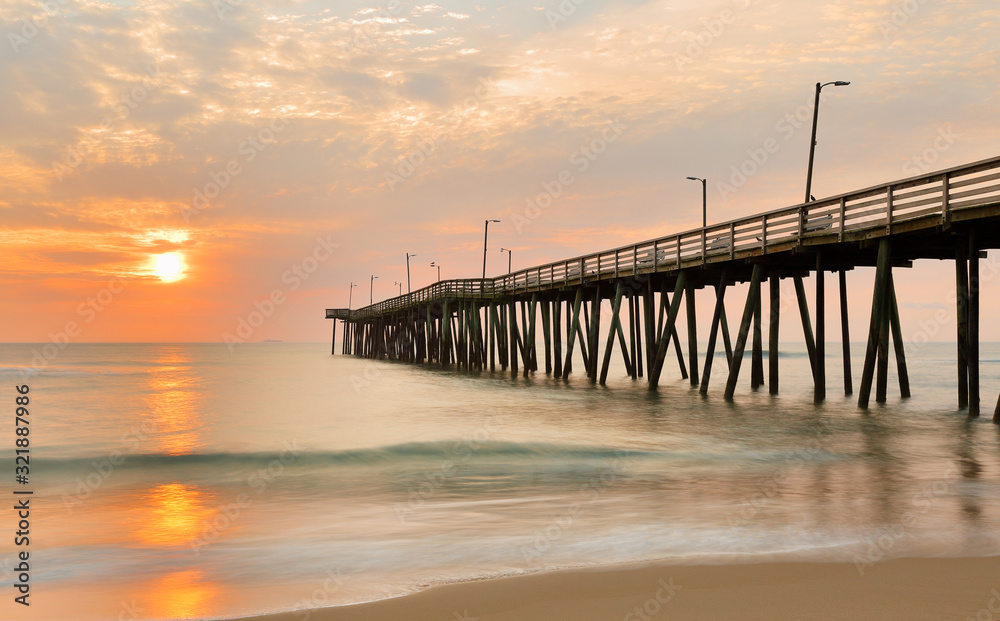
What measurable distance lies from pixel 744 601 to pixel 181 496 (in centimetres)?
824

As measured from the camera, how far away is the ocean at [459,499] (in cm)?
588

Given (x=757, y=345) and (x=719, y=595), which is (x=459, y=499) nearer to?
(x=719, y=595)

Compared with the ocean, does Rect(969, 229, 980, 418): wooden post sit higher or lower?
higher

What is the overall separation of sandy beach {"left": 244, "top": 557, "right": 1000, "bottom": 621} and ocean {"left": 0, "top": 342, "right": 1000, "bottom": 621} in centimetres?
32

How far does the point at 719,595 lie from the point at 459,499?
4789 mm

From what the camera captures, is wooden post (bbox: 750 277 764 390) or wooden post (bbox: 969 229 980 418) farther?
wooden post (bbox: 750 277 764 390)

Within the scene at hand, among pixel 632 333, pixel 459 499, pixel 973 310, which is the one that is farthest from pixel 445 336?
pixel 459 499

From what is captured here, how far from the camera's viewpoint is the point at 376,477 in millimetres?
11859

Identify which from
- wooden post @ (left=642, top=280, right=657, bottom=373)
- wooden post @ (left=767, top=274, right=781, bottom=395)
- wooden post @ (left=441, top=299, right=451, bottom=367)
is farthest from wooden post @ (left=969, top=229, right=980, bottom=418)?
wooden post @ (left=441, top=299, right=451, bottom=367)

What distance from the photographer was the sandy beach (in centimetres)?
459

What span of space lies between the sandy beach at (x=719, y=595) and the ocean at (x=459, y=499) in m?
0.32

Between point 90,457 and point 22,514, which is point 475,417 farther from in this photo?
point 22,514

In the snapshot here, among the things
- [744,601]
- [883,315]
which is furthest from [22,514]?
[883,315]

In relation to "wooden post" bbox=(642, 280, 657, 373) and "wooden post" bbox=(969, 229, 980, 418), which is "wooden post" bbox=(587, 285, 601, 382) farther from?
"wooden post" bbox=(969, 229, 980, 418)
